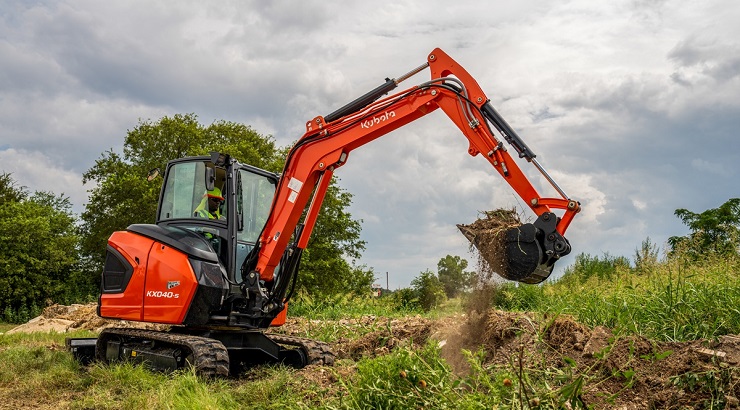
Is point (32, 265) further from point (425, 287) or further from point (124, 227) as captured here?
point (425, 287)

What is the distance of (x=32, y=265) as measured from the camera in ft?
96.8

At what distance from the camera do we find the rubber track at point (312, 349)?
858cm

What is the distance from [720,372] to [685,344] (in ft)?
2.74

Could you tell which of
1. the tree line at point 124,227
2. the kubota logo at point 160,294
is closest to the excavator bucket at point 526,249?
the kubota logo at point 160,294

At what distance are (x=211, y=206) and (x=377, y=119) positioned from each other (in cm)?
244

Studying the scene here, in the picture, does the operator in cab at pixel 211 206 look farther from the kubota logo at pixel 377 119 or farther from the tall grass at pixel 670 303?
the tall grass at pixel 670 303

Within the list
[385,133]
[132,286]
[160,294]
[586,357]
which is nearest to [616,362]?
[586,357]

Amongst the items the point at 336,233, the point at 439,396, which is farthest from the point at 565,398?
the point at 336,233

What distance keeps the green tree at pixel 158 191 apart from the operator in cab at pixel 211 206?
17843mm

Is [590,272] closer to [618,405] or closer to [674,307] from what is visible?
[674,307]

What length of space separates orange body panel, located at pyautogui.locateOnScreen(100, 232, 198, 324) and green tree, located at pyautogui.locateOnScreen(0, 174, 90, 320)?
861 inches

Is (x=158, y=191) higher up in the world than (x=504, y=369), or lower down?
higher up

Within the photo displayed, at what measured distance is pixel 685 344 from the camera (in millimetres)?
5863

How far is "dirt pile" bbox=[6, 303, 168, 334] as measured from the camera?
16094 millimetres
